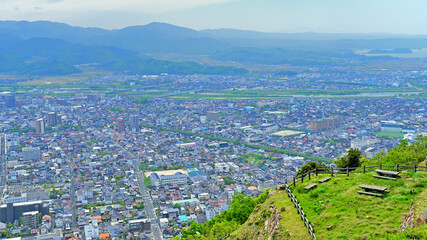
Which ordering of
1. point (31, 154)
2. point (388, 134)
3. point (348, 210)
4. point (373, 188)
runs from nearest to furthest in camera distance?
point (348, 210)
point (373, 188)
point (31, 154)
point (388, 134)

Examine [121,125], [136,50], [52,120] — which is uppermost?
[136,50]

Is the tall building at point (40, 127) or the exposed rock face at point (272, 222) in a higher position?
the exposed rock face at point (272, 222)

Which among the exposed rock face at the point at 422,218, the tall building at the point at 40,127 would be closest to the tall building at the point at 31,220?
the exposed rock face at the point at 422,218

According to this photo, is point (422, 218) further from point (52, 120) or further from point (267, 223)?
point (52, 120)

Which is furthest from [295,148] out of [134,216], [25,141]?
[25,141]

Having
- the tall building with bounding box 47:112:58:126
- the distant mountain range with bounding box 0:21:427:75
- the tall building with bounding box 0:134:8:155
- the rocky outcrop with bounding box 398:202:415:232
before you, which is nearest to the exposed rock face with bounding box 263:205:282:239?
the rocky outcrop with bounding box 398:202:415:232

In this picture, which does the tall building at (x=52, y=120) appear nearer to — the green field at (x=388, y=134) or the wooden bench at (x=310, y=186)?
the green field at (x=388, y=134)

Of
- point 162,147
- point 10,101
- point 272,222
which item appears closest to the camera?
point 272,222

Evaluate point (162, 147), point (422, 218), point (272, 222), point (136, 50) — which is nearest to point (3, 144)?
point (162, 147)
